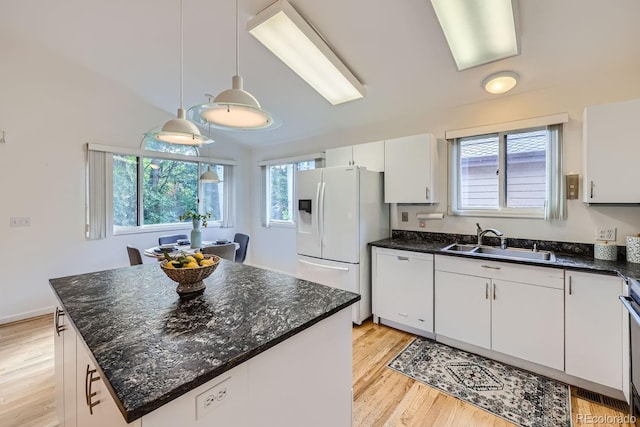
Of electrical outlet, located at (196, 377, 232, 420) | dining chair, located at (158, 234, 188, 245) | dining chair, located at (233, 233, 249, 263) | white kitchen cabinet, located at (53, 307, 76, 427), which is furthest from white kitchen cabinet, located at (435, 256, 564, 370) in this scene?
dining chair, located at (158, 234, 188, 245)

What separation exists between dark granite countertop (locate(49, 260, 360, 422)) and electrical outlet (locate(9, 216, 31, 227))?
243 centimetres

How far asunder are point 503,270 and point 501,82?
1.62m

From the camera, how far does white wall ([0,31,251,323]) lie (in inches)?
123

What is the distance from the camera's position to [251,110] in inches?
54.4

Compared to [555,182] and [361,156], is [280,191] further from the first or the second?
[555,182]

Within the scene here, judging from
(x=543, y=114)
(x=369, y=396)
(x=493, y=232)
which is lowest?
(x=369, y=396)

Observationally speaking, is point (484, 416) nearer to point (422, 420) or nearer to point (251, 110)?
point (422, 420)

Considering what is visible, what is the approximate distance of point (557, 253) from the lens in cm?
248

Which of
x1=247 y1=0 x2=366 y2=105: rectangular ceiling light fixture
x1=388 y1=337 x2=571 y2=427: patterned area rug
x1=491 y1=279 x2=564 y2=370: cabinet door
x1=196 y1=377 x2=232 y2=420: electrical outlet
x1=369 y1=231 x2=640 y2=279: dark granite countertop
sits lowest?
x1=388 y1=337 x2=571 y2=427: patterned area rug

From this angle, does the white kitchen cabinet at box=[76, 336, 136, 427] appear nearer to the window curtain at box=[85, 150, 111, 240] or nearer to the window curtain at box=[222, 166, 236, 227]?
the window curtain at box=[85, 150, 111, 240]

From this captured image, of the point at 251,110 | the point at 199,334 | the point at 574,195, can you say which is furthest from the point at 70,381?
the point at 574,195

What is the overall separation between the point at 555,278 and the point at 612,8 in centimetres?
184

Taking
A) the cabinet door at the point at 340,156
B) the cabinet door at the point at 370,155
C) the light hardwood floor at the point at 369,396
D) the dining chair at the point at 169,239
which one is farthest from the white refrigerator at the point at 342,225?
the dining chair at the point at 169,239

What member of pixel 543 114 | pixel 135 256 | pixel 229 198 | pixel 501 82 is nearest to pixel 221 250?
pixel 135 256
